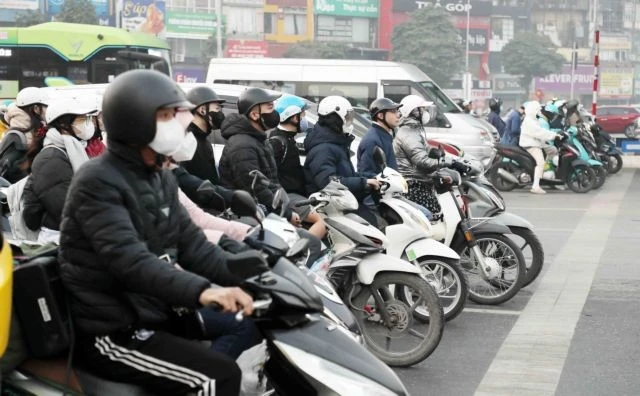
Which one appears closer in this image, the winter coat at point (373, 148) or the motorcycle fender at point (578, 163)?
the winter coat at point (373, 148)

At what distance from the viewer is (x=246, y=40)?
95875 millimetres

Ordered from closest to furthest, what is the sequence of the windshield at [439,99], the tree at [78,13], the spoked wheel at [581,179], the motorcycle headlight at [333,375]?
the motorcycle headlight at [333,375], the spoked wheel at [581,179], the windshield at [439,99], the tree at [78,13]

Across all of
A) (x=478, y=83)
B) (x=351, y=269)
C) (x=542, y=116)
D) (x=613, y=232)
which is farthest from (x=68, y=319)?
(x=478, y=83)

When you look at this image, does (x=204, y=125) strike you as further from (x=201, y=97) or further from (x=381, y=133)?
(x=381, y=133)

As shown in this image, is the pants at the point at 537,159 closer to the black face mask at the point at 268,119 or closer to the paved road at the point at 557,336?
the paved road at the point at 557,336

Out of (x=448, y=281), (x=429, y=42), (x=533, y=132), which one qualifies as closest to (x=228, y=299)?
(x=448, y=281)

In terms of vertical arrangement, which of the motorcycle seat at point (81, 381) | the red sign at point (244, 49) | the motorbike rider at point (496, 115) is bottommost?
the red sign at point (244, 49)

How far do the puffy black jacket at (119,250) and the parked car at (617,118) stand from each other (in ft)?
144

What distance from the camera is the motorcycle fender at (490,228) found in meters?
8.78

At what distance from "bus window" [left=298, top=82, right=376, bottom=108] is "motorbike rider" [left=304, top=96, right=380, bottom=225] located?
1372 cm

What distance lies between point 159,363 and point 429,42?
82605 mm

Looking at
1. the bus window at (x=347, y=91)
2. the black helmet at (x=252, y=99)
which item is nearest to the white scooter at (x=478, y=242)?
the black helmet at (x=252, y=99)

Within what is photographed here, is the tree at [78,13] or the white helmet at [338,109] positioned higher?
the tree at [78,13]

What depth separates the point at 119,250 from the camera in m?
3.53
